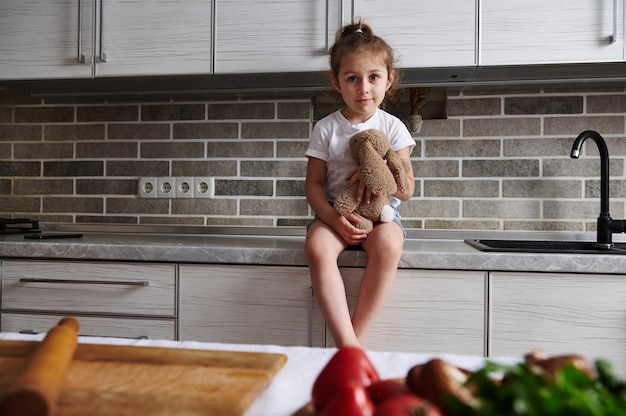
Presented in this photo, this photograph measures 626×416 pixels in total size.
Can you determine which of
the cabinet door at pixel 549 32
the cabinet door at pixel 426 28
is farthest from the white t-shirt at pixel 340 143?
the cabinet door at pixel 549 32

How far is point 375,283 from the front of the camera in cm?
129

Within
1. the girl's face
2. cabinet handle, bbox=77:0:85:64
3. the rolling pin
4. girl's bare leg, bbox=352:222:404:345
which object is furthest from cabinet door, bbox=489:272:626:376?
cabinet handle, bbox=77:0:85:64

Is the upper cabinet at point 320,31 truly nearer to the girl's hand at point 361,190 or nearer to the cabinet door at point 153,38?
the cabinet door at point 153,38

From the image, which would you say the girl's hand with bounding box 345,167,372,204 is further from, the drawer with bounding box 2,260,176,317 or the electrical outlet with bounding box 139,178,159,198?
the electrical outlet with bounding box 139,178,159,198

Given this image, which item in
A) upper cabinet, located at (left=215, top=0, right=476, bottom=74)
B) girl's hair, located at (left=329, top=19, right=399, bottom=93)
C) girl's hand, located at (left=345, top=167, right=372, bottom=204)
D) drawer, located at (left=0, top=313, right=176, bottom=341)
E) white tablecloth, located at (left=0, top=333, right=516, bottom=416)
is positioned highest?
upper cabinet, located at (left=215, top=0, right=476, bottom=74)

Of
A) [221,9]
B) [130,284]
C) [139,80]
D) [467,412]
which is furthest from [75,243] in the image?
[467,412]

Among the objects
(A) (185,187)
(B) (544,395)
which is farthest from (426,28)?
(B) (544,395)

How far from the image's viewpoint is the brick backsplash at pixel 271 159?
183 centimetres

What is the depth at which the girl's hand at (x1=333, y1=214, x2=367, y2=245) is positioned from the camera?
4.45 ft

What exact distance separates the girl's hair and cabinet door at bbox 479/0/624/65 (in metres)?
0.33

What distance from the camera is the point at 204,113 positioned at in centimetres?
203

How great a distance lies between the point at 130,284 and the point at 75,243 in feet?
0.72

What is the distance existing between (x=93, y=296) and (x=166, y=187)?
64 cm

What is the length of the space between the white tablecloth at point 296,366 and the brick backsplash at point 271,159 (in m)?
1.28
